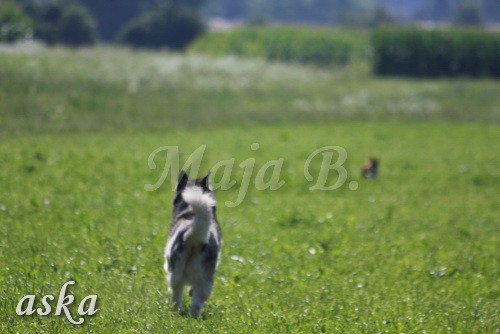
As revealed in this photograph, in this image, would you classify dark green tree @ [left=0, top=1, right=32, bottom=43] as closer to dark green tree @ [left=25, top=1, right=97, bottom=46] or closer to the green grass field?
dark green tree @ [left=25, top=1, right=97, bottom=46]

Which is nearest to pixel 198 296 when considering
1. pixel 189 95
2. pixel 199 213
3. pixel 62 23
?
pixel 199 213

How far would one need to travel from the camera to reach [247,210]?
1844 centimetres

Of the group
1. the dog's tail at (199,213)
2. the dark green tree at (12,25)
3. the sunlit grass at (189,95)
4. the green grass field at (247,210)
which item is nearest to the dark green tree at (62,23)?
the dark green tree at (12,25)

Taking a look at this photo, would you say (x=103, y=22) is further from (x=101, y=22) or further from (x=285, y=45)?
(x=285, y=45)

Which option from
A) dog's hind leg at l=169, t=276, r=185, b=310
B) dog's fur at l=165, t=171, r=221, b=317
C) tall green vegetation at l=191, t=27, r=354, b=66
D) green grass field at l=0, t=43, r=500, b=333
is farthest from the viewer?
tall green vegetation at l=191, t=27, r=354, b=66

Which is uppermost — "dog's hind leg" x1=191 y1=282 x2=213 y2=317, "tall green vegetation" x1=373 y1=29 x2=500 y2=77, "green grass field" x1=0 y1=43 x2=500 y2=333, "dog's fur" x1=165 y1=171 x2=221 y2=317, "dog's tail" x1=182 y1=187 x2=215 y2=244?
"dog's tail" x1=182 y1=187 x2=215 y2=244

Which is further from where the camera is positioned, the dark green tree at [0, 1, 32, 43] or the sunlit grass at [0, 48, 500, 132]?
the dark green tree at [0, 1, 32, 43]

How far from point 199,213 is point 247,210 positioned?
9.52m

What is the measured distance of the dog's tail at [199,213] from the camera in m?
8.81

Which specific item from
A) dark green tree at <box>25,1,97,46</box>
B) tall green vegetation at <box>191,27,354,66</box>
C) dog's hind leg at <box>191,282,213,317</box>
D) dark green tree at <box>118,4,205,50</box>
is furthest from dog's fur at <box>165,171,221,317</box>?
dark green tree at <box>118,4,205,50</box>

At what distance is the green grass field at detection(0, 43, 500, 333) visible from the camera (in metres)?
10.2

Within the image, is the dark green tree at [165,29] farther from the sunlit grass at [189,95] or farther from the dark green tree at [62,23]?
the sunlit grass at [189,95]

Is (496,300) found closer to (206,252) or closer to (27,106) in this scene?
(206,252)

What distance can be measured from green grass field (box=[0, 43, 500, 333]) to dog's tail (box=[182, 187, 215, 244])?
0.90m
